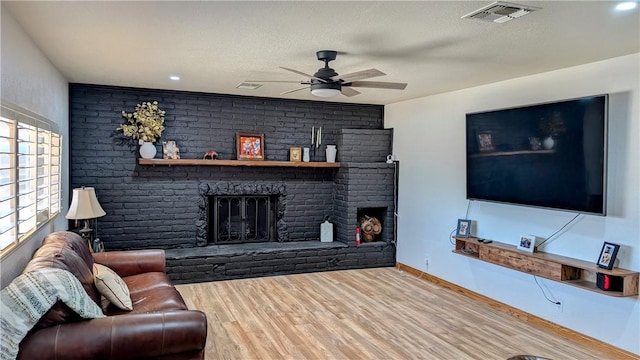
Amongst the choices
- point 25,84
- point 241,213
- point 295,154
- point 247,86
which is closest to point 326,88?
point 247,86

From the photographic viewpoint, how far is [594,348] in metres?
3.76

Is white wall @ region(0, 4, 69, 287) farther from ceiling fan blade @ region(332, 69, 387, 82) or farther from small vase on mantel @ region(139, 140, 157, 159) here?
ceiling fan blade @ region(332, 69, 387, 82)

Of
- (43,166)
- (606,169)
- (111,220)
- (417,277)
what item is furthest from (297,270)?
(606,169)

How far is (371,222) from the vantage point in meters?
6.57

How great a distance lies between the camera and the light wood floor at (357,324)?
359 centimetres

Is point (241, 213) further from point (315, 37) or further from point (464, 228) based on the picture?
point (315, 37)

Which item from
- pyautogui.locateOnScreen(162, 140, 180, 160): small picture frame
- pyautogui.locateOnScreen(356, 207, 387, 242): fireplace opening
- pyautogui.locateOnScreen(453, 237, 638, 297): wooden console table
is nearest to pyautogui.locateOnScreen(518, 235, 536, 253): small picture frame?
pyautogui.locateOnScreen(453, 237, 638, 297): wooden console table

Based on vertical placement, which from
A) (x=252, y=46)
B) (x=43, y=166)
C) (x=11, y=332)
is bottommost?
(x=11, y=332)

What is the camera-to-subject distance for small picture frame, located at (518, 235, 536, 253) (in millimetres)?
4254

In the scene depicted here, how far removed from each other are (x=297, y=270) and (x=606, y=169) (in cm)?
382

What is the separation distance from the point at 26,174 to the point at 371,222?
4.47 meters

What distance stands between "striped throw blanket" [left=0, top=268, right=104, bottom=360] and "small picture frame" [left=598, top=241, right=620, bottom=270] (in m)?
3.65

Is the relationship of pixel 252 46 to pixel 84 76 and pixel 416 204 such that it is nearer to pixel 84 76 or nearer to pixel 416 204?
pixel 84 76

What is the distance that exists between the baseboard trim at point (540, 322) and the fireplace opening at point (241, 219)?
224 cm
